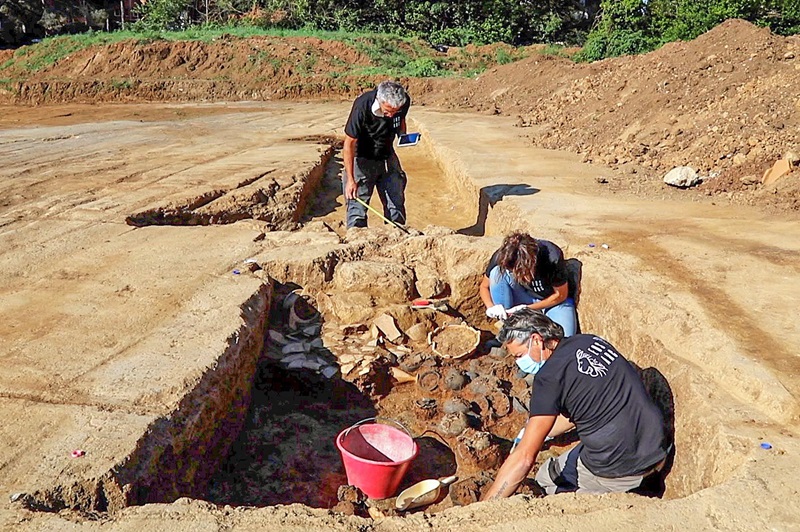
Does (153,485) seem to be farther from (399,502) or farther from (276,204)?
(276,204)

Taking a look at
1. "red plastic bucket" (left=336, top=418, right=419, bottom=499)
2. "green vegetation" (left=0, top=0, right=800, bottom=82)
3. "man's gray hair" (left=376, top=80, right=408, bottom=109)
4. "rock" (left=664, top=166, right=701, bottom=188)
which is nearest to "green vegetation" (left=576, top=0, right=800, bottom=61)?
"green vegetation" (left=0, top=0, right=800, bottom=82)

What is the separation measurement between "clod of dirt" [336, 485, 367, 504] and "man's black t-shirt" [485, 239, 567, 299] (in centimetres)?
174

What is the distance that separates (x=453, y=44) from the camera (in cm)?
3084

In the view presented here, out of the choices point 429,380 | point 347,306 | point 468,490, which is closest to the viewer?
point 468,490

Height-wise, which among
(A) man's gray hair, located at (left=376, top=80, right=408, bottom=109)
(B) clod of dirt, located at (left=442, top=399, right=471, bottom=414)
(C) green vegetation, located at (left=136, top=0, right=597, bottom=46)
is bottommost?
(B) clod of dirt, located at (left=442, top=399, right=471, bottom=414)

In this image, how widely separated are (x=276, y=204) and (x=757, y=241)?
4946mm

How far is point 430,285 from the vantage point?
18.0ft

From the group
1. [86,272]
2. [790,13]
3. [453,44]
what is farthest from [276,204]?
[453,44]

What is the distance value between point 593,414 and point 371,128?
12.2 feet

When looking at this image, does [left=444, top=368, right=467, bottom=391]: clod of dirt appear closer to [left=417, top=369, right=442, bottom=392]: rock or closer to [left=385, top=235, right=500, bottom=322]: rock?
[left=417, top=369, right=442, bottom=392]: rock

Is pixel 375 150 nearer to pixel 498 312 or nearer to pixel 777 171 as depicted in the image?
pixel 498 312

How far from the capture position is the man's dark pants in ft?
21.3

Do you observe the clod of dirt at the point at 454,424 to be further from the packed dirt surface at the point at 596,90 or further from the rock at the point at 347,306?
the packed dirt surface at the point at 596,90

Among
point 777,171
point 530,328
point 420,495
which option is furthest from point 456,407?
point 777,171
